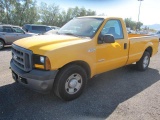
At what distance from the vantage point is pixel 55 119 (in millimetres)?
3342

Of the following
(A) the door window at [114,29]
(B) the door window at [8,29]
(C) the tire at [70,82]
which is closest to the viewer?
(C) the tire at [70,82]

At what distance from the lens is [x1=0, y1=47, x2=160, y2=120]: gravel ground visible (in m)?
3.49

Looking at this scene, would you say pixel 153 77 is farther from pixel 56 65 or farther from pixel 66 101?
pixel 56 65

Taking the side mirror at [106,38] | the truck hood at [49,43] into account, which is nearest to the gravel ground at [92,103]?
the truck hood at [49,43]

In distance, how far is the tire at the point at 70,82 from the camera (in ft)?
12.1

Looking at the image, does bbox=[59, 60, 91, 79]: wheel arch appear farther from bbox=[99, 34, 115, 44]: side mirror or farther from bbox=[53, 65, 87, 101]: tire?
bbox=[99, 34, 115, 44]: side mirror

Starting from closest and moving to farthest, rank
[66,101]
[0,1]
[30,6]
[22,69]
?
[22,69], [66,101], [0,1], [30,6]

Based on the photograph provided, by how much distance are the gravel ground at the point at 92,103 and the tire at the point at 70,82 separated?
7.0 inches

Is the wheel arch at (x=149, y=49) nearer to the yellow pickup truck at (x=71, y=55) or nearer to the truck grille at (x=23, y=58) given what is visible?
the yellow pickup truck at (x=71, y=55)

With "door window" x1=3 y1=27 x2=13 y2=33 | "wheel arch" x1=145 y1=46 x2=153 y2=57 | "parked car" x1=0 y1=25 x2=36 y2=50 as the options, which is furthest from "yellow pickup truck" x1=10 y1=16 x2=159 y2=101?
"door window" x1=3 y1=27 x2=13 y2=33

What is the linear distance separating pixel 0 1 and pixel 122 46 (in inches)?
1726

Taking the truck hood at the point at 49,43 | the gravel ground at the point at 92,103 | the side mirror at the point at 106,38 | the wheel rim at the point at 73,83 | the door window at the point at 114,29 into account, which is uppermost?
the door window at the point at 114,29

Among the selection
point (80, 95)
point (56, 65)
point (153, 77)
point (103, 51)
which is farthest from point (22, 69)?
point (153, 77)

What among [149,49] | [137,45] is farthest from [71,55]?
[149,49]
